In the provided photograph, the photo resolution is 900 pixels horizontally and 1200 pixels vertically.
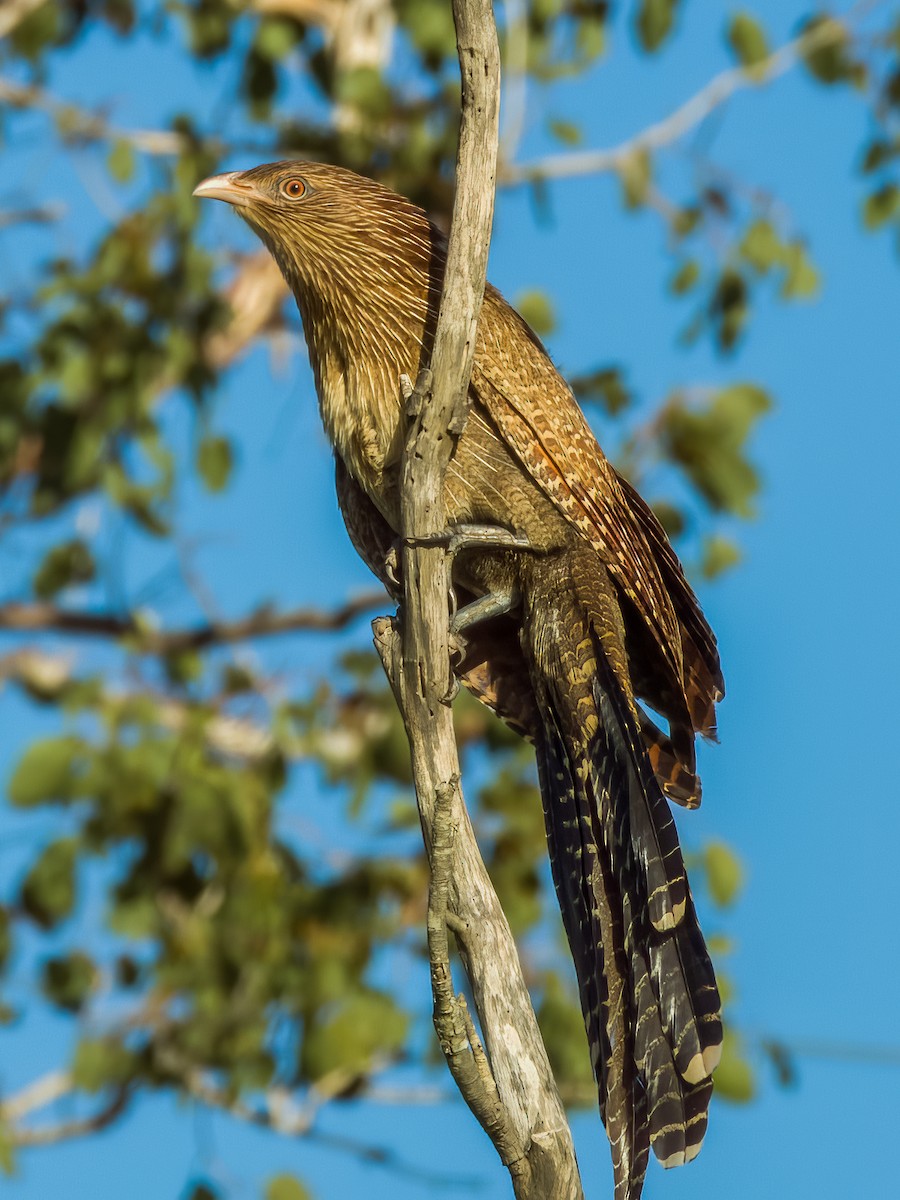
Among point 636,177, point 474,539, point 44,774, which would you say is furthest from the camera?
point 636,177

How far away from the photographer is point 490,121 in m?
3.16

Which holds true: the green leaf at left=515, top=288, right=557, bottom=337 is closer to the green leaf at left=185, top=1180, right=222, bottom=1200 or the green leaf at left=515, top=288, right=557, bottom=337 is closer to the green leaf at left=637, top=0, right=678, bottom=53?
the green leaf at left=637, top=0, right=678, bottom=53

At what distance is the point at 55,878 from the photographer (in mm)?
6480

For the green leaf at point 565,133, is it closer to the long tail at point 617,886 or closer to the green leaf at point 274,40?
the green leaf at point 274,40

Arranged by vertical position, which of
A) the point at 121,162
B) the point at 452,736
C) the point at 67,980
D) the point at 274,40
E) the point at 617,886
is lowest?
the point at 617,886

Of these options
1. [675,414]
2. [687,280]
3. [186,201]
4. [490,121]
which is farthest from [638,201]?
[490,121]

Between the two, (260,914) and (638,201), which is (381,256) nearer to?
(260,914)

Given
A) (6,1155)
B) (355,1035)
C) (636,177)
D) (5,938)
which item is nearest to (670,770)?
(355,1035)

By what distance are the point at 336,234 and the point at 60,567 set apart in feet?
15.6

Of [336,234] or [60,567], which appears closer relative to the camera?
[336,234]

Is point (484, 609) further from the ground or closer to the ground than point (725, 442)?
closer to the ground

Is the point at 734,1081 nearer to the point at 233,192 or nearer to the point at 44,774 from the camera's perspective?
the point at 44,774

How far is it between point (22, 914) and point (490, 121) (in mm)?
5023

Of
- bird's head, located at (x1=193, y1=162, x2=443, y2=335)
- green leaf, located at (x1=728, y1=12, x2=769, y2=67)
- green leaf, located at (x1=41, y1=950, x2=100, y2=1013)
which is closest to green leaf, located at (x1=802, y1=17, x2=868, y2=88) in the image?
green leaf, located at (x1=728, y1=12, x2=769, y2=67)
